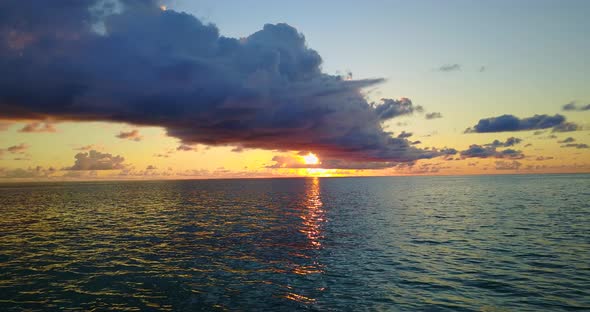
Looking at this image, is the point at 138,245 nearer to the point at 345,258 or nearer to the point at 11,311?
the point at 11,311

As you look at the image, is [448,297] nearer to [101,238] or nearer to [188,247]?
[188,247]

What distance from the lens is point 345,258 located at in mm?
36781

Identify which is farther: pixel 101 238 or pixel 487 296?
pixel 101 238

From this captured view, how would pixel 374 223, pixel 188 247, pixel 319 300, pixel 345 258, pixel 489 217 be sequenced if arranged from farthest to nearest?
pixel 489 217
pixel 374 223
pixel 188 247
pixel 345 258
pixel 319 300

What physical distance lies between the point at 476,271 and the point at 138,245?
3665cm

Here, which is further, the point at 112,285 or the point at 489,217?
the point at 489,217

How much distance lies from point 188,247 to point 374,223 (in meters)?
32.8

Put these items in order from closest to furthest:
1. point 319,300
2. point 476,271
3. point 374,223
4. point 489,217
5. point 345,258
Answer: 1. point 319,300
2. point 476,271
3. point 345,258
4. point 374,223
5. point 489,217

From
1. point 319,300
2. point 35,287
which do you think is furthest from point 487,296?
point 35,287

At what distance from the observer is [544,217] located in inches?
2611

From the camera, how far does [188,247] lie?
42781mm

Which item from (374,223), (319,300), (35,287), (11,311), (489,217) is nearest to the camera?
(11,311)

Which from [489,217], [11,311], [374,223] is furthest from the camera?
[489,217]

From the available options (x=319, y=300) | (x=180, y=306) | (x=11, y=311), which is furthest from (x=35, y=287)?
(x=319, y=300)
